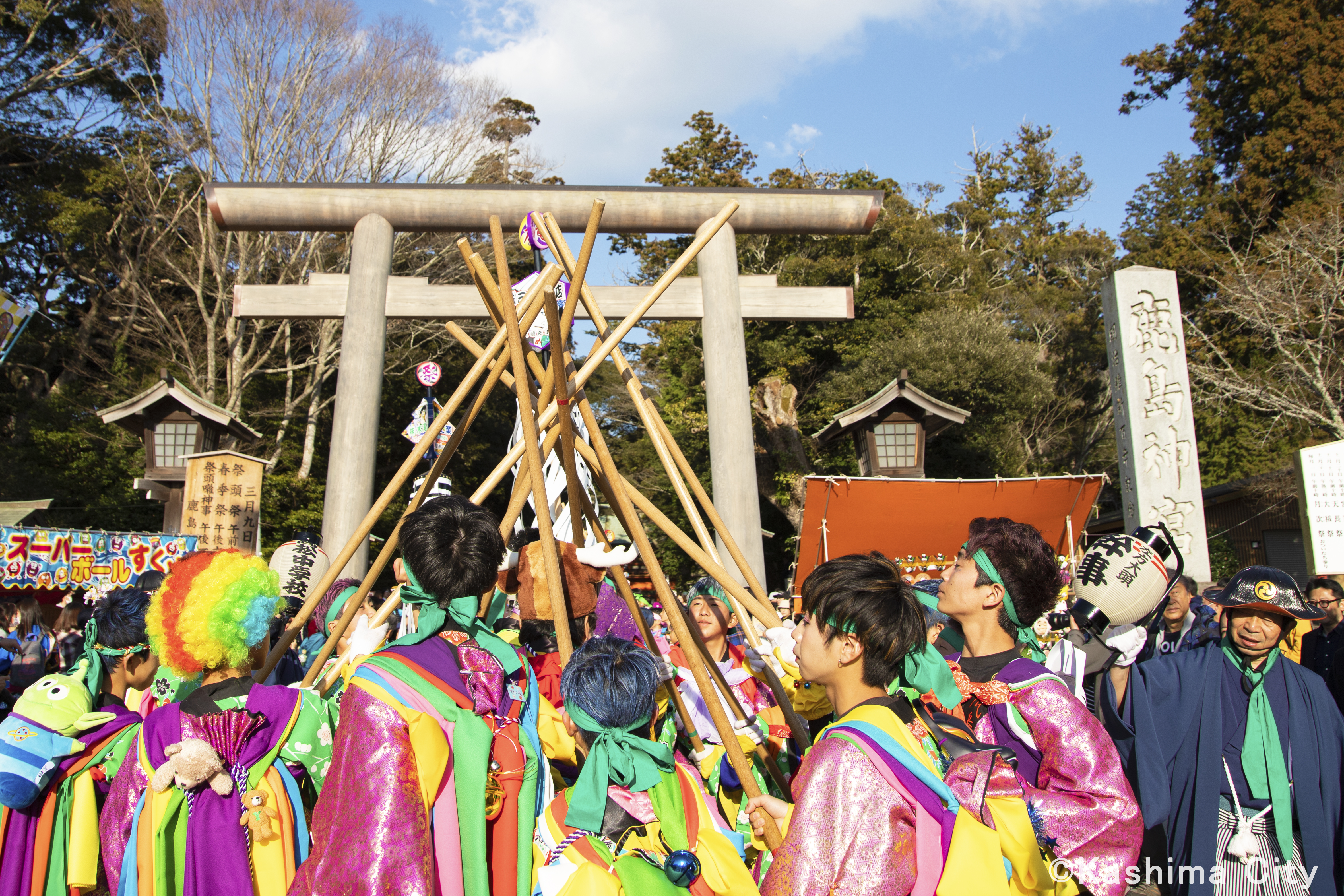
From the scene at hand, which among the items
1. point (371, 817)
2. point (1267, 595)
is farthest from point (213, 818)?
point (1267, 595)

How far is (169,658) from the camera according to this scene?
1.96m

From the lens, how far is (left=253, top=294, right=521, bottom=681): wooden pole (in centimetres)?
250

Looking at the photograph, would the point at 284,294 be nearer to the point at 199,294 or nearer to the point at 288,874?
the point at 288,874

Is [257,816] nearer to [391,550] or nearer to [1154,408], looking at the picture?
[391,550]

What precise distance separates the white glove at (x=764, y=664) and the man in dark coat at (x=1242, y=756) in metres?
0.96

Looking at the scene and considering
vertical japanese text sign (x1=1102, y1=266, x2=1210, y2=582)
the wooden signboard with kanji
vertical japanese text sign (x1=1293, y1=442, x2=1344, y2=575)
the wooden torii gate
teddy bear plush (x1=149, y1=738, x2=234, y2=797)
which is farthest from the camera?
the wooden signboard with kanji

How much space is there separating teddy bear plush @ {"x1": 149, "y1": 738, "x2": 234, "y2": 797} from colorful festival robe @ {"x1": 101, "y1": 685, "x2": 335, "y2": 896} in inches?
1.4

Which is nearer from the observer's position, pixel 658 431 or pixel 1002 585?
pixel 1002 585

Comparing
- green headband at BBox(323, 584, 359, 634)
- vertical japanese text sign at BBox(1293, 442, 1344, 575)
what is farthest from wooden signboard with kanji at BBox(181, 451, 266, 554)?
vertical japanese text sign at BBox(1293, 442, 1344, 575)

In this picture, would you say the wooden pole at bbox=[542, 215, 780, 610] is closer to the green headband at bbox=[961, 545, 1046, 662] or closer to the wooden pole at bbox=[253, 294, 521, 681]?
the wooden pole at bbox=[253, 294, 521, 681]

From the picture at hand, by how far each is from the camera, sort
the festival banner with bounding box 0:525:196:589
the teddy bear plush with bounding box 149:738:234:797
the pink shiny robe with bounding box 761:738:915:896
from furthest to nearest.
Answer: the festival banner with bounding box 0:525:196:589 → the teddy bear plush with bounding box 149:738:234:797 → the pink shiny robe with bounding box 761:738:915:896

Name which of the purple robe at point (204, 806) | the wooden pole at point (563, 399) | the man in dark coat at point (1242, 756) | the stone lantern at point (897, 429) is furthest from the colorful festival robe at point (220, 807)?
the stone lantern at point (897, 429)

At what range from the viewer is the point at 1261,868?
8.17ft

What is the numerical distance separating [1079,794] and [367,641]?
192cm
